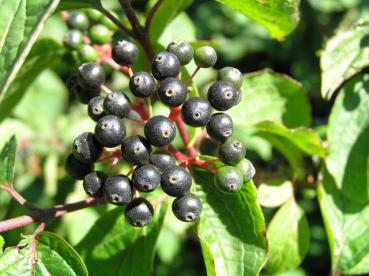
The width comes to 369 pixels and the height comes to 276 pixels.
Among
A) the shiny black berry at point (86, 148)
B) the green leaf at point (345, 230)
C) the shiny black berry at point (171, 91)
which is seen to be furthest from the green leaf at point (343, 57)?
the shiny black berry at point (86, 148)

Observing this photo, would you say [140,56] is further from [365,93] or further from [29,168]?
[29,168]

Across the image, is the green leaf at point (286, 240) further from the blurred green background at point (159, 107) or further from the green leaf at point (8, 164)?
the green leaf at point (8, 164)

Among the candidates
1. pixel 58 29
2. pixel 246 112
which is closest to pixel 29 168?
pixel 58 29

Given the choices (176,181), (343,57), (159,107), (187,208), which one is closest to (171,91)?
(176,181)

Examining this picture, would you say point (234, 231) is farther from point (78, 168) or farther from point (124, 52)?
point (124, 52)

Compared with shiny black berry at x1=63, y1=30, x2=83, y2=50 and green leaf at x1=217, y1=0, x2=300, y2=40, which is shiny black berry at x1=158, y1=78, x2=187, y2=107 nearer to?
green leaf at x1=217, y1=0, x2=300, y2=40

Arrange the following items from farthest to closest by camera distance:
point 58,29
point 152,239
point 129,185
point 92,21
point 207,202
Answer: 1. point 58,29
2. point 92,21
3. point 152,239
4. point 207,202
5. point 129,185

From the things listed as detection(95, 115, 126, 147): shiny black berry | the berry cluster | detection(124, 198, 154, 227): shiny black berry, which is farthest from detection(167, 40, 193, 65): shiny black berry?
detection(124, 198, 154, 227): shiny black berry
